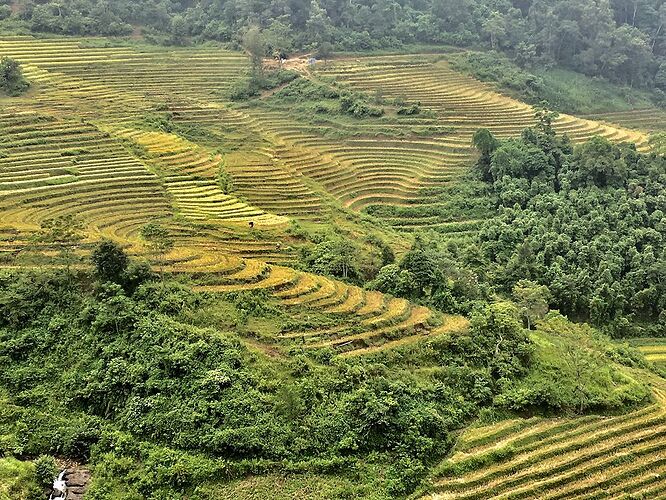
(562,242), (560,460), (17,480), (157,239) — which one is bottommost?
(560,460)

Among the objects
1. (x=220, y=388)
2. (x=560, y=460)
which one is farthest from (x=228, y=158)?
(x=560, y=460)

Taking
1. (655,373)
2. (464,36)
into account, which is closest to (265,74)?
(464,36)

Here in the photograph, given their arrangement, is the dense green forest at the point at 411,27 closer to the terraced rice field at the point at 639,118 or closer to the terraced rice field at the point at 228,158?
the terraced rice field at the point at 228,158

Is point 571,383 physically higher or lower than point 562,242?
lower

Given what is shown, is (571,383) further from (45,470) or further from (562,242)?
(45,470)

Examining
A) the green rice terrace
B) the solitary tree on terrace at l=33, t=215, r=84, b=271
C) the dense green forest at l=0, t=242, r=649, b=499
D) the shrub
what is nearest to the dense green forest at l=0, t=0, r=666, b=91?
the green rice terrace

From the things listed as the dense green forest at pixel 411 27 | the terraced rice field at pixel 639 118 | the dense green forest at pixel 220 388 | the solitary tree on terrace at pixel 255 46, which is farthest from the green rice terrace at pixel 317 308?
the dense green forest at pixel 411 27
